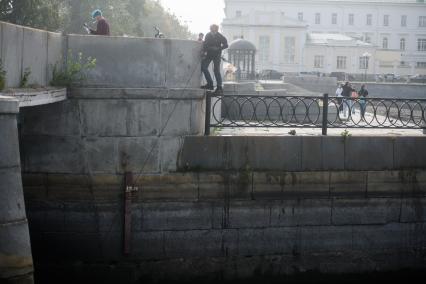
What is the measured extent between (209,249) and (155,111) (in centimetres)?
262

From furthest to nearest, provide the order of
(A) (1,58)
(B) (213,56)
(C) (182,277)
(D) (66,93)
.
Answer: (B) (213,56)
(C) (182,277)
(D) (66,93)
(A) (1,58)

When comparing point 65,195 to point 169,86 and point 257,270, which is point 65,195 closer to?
point 169,86

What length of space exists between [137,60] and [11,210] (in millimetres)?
4700

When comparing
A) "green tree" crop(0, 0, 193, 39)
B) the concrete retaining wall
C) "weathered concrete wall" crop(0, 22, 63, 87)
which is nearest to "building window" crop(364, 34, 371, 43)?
"green tree" crop(0, 0, 193, 39)

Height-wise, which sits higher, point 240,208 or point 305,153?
point 305,153

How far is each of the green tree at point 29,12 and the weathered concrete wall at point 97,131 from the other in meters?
18.5

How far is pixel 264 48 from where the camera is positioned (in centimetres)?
7881

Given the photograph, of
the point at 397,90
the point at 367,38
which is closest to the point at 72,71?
the point at 397,90

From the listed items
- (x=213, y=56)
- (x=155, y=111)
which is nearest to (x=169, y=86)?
(x=155, y=111)

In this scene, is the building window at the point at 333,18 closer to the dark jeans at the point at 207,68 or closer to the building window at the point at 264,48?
the building window at the point at 264,48

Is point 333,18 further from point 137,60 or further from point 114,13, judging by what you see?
point 137,60

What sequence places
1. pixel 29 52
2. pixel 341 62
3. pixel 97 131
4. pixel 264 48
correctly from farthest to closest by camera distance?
pixel 264 48 < pixel 341 62 < pixel 97 131 < pixel 29 52

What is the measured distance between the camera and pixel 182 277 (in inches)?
454

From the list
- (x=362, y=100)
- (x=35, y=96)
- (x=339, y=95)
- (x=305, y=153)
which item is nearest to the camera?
(x=35, y=96)
